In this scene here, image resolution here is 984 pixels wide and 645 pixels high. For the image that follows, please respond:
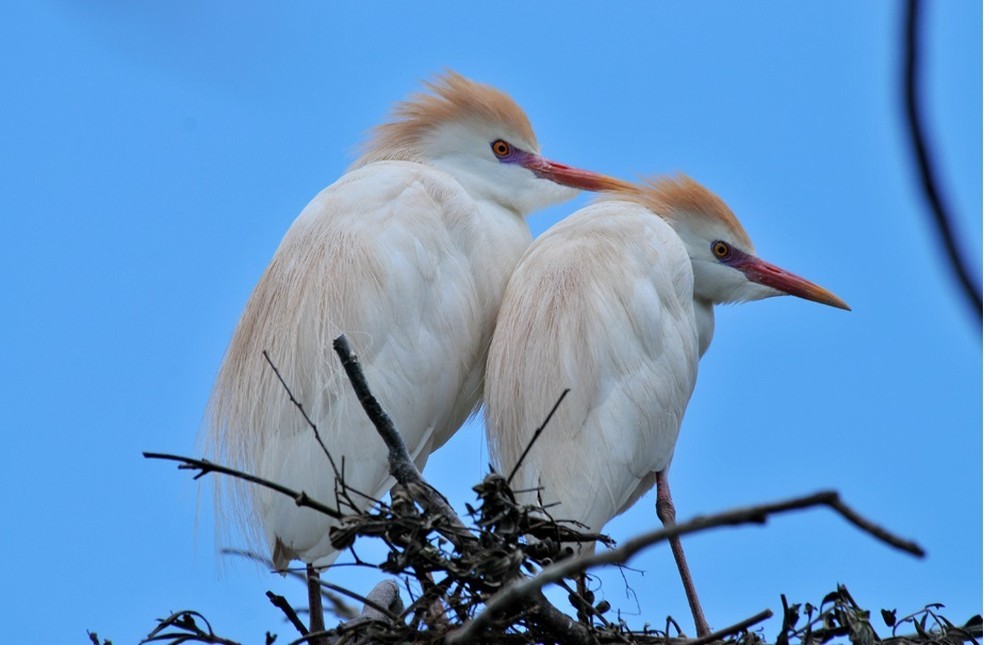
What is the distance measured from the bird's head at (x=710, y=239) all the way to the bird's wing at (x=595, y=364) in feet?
0.95

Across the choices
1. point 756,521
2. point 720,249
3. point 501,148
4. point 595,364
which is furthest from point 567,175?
point 756,521

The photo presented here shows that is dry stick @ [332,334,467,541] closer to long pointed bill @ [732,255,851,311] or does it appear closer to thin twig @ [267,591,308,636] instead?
thin twig @ [267,591,308,636]

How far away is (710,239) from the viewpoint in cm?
391

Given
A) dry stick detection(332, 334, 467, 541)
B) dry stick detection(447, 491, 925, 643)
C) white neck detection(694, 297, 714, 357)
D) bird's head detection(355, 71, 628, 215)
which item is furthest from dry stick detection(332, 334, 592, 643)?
bird's head detection(355, 71, 628, 215)

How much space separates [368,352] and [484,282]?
566mm

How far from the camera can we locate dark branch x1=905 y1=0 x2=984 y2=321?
0.48 meters

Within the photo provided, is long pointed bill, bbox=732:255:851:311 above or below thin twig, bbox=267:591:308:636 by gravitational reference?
above

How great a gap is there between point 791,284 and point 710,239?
35cm

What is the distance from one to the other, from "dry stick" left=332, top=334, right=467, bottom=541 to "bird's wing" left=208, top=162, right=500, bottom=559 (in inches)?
33.9

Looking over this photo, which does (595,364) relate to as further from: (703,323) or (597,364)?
(703,323)

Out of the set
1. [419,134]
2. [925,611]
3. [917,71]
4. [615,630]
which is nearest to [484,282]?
[419,134]

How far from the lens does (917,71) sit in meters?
0.48

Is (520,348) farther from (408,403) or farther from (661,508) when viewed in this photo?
(661,508)

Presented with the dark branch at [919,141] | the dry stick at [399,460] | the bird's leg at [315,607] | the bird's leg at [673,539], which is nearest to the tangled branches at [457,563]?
the dry stick at [399,460]
